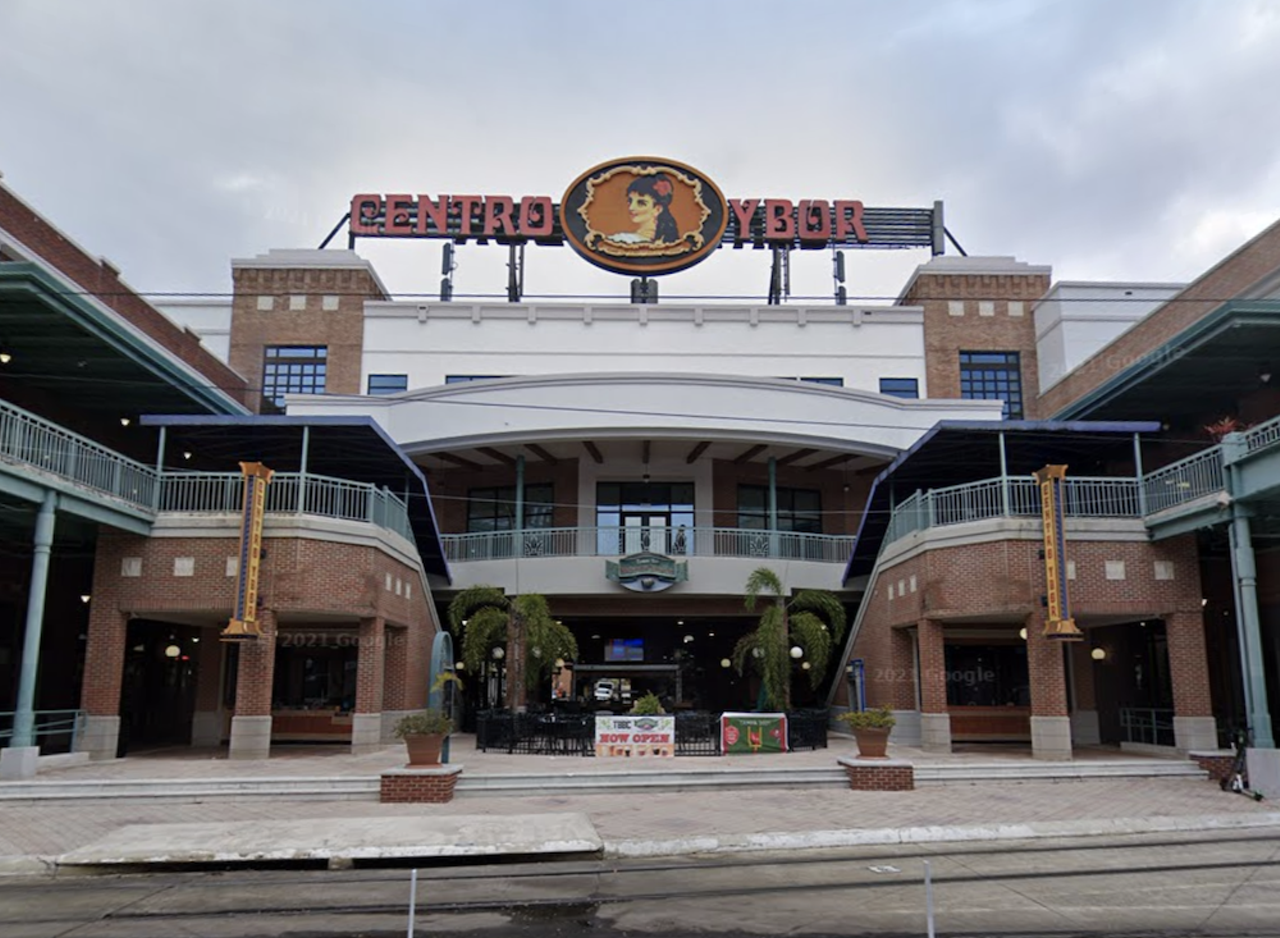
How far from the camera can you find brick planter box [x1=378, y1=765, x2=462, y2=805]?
15.9m

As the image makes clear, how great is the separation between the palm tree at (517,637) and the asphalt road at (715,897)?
13230mm

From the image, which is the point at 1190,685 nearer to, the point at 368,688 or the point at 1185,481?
the point at 1185,481

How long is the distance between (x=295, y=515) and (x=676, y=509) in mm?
15333

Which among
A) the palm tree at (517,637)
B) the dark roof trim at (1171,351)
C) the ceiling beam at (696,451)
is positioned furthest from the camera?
the ceiling beam at (696,451)

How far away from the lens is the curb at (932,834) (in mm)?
12695

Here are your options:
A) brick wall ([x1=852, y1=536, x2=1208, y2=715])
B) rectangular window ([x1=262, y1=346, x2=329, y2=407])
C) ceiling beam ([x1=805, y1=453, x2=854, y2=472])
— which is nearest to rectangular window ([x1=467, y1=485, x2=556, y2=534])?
rectangular window ([x1=262, y1=346, x2=329, y2=407])

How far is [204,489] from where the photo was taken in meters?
23.5

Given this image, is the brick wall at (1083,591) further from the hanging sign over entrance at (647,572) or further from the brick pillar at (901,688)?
the hanging sign over entrance at (647,572)

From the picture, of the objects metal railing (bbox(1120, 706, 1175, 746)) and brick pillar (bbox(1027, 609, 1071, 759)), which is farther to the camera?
metal railing (bbox(1120, 706, 1175, 746))

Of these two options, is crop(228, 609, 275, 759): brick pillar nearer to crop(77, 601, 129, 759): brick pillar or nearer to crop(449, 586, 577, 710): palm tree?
crop(77, 601, 129, 759): brick pillar

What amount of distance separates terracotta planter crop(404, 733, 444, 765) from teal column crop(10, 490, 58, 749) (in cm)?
711

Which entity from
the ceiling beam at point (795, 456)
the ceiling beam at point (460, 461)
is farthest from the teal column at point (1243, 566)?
the ceiling beam at point (460, 461)

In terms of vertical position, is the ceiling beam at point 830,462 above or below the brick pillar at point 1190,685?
above

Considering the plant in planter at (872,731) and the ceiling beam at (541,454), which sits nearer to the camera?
the plant in planter at (872,731)
